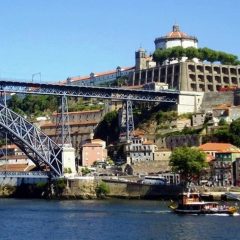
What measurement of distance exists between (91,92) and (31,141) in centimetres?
1015

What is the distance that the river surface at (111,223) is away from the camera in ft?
128

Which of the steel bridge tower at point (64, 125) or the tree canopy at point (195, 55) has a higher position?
the tree canopy at point (195, 55)

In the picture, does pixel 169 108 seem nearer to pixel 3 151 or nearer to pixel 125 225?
pixel 3 151

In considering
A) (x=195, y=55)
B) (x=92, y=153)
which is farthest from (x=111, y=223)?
(x=195, y=55)

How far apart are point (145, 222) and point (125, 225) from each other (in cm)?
142

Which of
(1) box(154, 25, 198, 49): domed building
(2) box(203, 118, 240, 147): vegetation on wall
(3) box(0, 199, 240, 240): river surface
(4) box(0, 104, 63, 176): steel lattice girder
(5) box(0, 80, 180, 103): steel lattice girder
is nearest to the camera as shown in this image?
(3) box(0, 199, 240, 240): river surface

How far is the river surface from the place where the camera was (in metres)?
38.9

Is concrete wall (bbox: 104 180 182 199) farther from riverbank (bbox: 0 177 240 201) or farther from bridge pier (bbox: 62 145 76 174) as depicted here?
bridge pier (bbox: 62 145 76 174)

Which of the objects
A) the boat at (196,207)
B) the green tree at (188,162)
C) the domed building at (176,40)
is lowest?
the boat at (196,207)

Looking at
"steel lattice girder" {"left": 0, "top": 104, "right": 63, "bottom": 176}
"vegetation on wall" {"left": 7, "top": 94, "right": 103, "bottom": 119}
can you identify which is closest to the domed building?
"vegetation on wall" {"left": 7, "top": 94, "right": 103, "bottom": 119}

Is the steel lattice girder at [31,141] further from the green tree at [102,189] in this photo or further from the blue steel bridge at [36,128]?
the green tree at [102,189]

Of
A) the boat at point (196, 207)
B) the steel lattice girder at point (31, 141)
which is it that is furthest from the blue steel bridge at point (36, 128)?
the boat at point (196, 207)

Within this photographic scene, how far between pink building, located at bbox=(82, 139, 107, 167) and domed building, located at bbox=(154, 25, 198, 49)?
2488 cm

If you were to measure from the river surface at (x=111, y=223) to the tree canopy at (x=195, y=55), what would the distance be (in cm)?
3999
